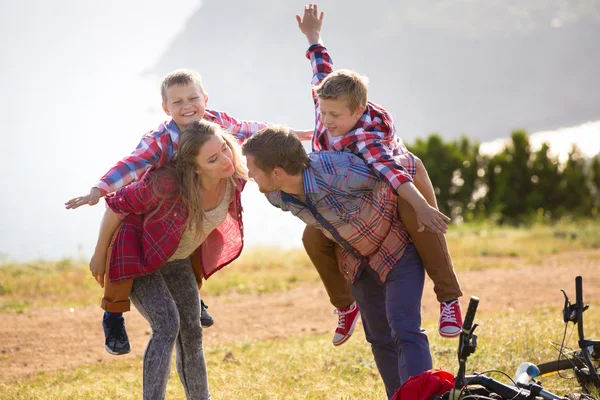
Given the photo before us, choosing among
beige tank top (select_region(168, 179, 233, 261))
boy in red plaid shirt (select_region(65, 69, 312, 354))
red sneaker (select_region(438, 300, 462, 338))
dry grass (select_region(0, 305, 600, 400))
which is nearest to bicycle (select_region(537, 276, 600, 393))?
dry grass (select_region(0, 305, 600, 400))

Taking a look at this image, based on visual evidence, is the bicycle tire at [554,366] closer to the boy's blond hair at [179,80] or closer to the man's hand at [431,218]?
the man's hand at [431,218]

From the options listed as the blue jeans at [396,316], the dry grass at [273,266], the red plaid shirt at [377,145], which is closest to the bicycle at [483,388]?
the blue jeans at [396,316]

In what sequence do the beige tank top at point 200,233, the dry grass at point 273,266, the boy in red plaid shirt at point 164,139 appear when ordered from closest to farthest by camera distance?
1. the boy in red plaid shirt at point 164,139
2. the beige tank top at point 200,233
3. the dry grass at point 273,266

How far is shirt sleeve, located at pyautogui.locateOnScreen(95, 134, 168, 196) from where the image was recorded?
3.63 m

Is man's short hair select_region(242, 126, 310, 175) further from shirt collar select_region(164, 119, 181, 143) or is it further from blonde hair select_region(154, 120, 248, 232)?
shirt collar select_region(164, 119, 181, 143)

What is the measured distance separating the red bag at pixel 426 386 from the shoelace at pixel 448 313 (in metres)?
0.62

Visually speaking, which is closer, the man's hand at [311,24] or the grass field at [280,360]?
the man's hand at [311,24]

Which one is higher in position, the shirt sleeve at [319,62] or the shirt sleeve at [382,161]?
the shirt sleeve at [319,62]

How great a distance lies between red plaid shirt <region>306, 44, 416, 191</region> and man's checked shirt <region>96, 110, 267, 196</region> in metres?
0.57

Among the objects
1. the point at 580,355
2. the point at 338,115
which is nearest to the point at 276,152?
the point at 338,115

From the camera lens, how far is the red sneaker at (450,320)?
350cm

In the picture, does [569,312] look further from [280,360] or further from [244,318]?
[244,318]

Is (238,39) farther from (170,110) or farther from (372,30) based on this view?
(170,110)

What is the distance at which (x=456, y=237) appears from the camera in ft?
43.9
